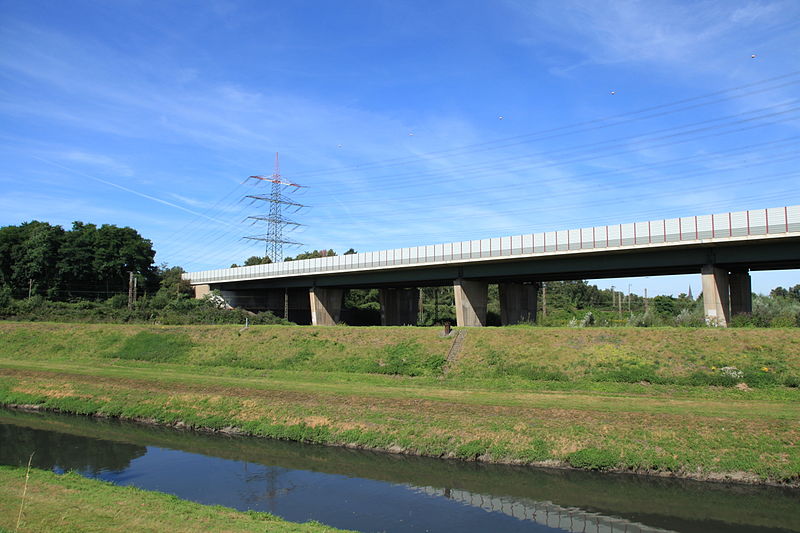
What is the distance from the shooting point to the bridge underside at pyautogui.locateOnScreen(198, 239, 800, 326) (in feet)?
136

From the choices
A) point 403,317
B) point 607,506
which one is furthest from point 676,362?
point 403,317

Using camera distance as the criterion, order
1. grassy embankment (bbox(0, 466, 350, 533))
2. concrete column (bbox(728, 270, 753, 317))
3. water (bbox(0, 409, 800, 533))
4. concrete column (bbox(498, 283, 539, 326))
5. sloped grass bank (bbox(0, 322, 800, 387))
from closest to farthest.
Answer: grassy embankment (bbox(0, 466, 350, 533)) < water (bbox(0, 409, 800, 533)) < sloped grass bank (bbox(0, 322, 800, 387)) < concrete column (bbox(728, 270, 753, 317)) < concrete column (bbox(498, 283, 539, 326))

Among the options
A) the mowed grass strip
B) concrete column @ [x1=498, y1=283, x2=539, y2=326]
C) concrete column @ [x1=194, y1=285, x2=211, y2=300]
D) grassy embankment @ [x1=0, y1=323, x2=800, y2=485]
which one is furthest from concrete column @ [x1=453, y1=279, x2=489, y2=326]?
concrete column @ [x1=194, y1=285, x2=211, y2=300]

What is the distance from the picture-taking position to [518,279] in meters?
60.7

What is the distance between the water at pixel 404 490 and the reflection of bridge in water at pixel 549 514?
1.0 inches

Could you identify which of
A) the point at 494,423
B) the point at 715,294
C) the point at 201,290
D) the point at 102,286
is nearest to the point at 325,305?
the point at 201,290

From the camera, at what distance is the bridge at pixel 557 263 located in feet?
130

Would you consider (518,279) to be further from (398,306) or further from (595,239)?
(398,306)

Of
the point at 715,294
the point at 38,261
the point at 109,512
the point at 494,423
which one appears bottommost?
the point at 109,512

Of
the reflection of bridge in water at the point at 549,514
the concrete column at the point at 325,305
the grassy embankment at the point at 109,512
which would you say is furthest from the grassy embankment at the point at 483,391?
the concrete column at the point at 325,305

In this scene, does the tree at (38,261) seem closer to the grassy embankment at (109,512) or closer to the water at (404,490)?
the water at (404,490)

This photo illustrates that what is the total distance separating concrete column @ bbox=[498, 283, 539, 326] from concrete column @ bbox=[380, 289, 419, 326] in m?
17.0

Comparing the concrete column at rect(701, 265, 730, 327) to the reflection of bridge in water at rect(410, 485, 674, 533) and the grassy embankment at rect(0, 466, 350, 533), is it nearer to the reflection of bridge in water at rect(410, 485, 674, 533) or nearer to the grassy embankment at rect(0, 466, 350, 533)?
the reflection of bridge in water at rect(410, 485, 674, 533)

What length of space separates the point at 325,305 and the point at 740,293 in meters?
47.5
